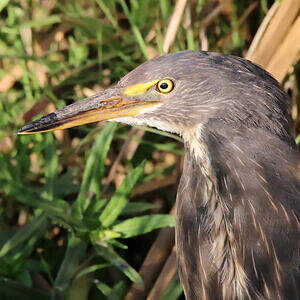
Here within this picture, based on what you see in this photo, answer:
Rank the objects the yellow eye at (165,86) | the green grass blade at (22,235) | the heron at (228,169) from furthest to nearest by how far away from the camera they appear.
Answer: the green grass blade at (22,235), the yellow eye at (165,86), the heron at (228,169)

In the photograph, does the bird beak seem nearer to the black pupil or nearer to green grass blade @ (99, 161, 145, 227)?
the black pupil

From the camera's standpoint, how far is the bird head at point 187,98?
1.75 meters

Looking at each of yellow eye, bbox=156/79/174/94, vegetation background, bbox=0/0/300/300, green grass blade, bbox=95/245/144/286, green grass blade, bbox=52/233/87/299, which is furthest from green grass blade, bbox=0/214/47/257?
yellow eye, bbox=156/79/174/94

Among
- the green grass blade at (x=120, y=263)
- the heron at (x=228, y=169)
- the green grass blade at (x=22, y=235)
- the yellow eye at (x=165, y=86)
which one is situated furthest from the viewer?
the green grass blade at (x=22, y=235)

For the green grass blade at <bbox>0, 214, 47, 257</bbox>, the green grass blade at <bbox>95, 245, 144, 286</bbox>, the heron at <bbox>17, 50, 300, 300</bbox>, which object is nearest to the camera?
the heron at <bbox>17, 50, 300, 300</bbox>

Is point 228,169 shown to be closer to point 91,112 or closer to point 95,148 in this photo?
point 91,112

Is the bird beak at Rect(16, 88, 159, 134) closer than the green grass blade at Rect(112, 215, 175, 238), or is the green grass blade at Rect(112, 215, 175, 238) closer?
the bird beak at Rect(16, 88, 159, 134)

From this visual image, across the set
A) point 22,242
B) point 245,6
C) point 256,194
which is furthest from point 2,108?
point 256,194

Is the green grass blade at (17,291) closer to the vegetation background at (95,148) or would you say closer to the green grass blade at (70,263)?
the vegetation background at (95,148)

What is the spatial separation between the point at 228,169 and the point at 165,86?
1.03 ft

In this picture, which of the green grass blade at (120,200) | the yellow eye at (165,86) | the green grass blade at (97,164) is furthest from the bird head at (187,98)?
the green grass blade at (97,164)

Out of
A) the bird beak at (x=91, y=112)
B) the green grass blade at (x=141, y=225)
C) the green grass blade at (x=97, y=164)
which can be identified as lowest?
the green grass blade at (x=141, y=225)

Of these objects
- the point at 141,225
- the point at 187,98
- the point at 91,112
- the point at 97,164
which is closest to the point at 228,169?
the point at 187,98

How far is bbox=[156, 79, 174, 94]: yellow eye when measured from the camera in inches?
72.8
